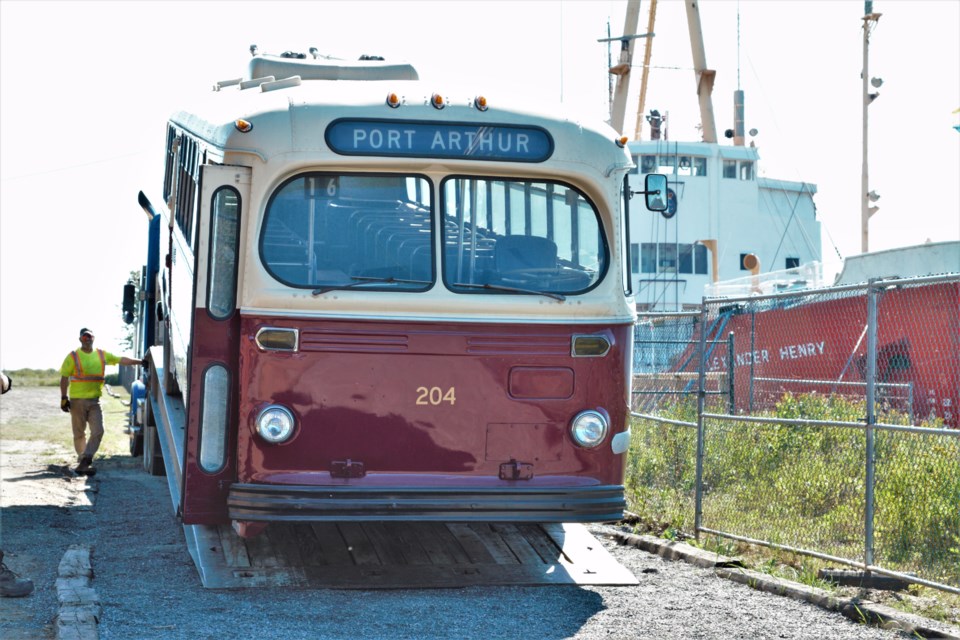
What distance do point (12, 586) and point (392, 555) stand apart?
2707 mm

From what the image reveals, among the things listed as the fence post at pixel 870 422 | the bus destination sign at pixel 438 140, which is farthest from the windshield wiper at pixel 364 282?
the fence post at pixel 870 422

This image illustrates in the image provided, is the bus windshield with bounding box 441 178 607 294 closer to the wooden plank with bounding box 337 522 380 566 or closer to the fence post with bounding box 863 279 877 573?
the fence post with bounding box 863 279 877 573

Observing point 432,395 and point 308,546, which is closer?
point 432,395

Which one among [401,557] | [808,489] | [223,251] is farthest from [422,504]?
[808,489]

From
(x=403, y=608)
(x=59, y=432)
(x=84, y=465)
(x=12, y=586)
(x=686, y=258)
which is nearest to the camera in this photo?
(x=403, y=608)

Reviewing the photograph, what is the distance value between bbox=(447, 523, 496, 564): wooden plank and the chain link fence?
6.57 ft

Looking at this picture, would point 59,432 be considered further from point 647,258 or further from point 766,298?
point 647,258

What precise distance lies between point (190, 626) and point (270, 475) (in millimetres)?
1119

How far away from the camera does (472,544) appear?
33.0 ft

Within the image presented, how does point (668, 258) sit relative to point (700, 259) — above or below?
below

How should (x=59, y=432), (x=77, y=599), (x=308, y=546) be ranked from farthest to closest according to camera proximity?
(x=59, y=432) < (x=308, y=546) < (x=77, y=599)

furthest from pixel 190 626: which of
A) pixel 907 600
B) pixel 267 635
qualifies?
pixel 907 600

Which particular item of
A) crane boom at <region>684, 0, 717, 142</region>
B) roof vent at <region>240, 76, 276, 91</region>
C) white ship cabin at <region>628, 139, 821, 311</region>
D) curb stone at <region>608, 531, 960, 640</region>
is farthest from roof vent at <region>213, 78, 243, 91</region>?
crane boom at <region>684, 0, 717, 142</region>

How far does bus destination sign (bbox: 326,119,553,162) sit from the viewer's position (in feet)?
27.3
